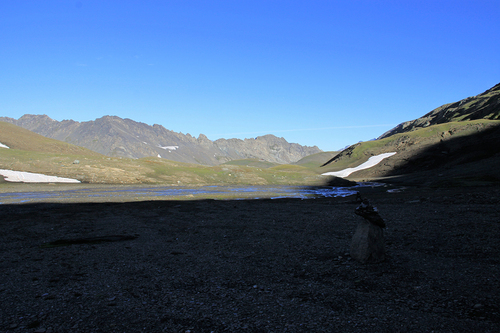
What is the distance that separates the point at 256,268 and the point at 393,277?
456 cm

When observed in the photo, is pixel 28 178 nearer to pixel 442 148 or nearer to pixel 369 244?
pixel 369 244

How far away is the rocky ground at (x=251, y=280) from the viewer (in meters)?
7.12

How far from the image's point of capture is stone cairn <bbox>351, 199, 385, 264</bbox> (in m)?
11.2

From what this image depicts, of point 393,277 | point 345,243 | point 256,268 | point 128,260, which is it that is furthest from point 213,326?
point 345,243

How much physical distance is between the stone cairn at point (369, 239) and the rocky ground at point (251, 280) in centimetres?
35

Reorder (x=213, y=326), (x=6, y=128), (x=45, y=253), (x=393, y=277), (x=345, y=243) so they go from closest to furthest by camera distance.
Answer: (x=213, y=326) → (x=393, y=277) → (x=45, y=253) → (x=345, y=243) → (x=6, y=128)

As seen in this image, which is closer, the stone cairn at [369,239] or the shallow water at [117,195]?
the stone cairn at [369,239]

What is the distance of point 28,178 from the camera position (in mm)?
62062

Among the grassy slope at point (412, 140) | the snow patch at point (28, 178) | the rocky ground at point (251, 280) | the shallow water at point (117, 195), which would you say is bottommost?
the rocky ground at point (251, 280)

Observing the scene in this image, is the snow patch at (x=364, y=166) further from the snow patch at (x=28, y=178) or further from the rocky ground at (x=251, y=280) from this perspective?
the rocky ground at (x=251, y=280)

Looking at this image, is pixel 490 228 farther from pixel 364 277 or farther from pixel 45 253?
pixel 45 253

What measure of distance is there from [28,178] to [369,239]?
69901mm

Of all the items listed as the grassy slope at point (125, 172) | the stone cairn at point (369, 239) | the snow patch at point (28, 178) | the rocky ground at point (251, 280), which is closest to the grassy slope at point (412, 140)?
the grassy slope at point (125, 172)

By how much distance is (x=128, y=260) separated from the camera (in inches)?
501
